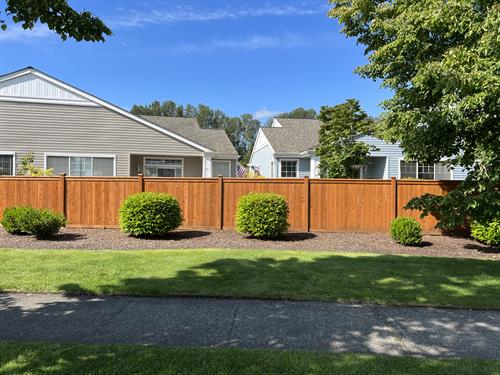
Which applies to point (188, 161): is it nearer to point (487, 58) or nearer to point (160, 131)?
point (160, 131)

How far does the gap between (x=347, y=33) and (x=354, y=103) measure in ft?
25.3

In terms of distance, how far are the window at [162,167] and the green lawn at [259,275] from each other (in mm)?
Result: 10072

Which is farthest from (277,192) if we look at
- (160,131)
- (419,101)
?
(160,131)

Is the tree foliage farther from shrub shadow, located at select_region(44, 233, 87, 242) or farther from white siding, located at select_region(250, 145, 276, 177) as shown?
shrub shadow, located at select_region(44, 233, 87, 242)

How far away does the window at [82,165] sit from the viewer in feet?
54.9

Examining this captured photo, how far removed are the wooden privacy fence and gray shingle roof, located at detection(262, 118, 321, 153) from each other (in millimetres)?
9236

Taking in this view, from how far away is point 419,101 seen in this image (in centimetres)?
858

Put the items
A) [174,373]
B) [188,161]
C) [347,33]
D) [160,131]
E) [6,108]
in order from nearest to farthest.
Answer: [174,373] → [347,33] → [6,108] → [160,131] → [188,161]

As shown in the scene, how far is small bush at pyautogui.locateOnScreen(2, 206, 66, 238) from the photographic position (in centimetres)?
1022

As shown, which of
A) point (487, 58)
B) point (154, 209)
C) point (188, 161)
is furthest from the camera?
point (188, 161)

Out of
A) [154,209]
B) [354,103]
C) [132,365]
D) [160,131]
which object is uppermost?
[354,103]

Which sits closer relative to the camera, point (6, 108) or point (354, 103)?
point (6, 108)

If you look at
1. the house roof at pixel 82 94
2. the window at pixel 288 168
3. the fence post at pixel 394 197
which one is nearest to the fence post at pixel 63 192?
the house roof at pixel 82 94

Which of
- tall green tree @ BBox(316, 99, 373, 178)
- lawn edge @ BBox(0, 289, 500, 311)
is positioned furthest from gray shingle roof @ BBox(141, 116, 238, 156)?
lawn edge @ BBox(0, 289, 500, 311)
